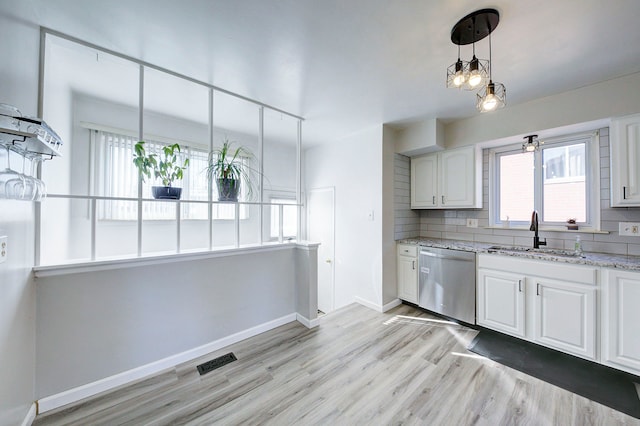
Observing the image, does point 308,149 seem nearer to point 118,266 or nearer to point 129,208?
point 129,208

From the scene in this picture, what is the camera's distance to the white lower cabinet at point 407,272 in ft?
10.6

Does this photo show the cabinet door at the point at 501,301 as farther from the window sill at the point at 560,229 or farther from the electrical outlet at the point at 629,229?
the electrical outlet at the point at 629,229

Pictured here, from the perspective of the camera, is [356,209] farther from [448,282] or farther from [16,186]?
[16,186]

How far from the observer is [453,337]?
8.41ft

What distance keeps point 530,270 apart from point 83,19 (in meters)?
4.13

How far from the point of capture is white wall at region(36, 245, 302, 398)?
5.30ft

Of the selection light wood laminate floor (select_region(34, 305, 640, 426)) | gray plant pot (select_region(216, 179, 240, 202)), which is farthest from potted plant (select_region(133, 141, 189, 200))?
light wood laminate floor (select_region(34, 305, 640, 426))

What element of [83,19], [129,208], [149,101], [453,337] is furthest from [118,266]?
[453,337]

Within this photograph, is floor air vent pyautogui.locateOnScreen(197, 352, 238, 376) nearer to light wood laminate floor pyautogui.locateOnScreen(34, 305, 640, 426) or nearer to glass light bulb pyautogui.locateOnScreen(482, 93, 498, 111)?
light wood laminate floor pyautogui.locateOnScreen(34, 305, 640, 426)

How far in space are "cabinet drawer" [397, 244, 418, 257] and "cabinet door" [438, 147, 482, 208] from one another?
0.73 m

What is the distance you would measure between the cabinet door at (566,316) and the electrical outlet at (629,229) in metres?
0.81

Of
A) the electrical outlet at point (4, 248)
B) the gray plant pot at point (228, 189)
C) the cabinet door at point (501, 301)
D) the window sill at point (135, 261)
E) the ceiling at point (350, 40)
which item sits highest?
the ceiling at point (350, 40)

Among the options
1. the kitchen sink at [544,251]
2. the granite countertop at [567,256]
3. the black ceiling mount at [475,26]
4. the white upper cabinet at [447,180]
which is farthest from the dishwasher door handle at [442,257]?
the black ceiling mount at [475,26]

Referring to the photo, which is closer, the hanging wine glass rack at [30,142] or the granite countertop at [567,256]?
the hanging wine glass rack at [30,142]
